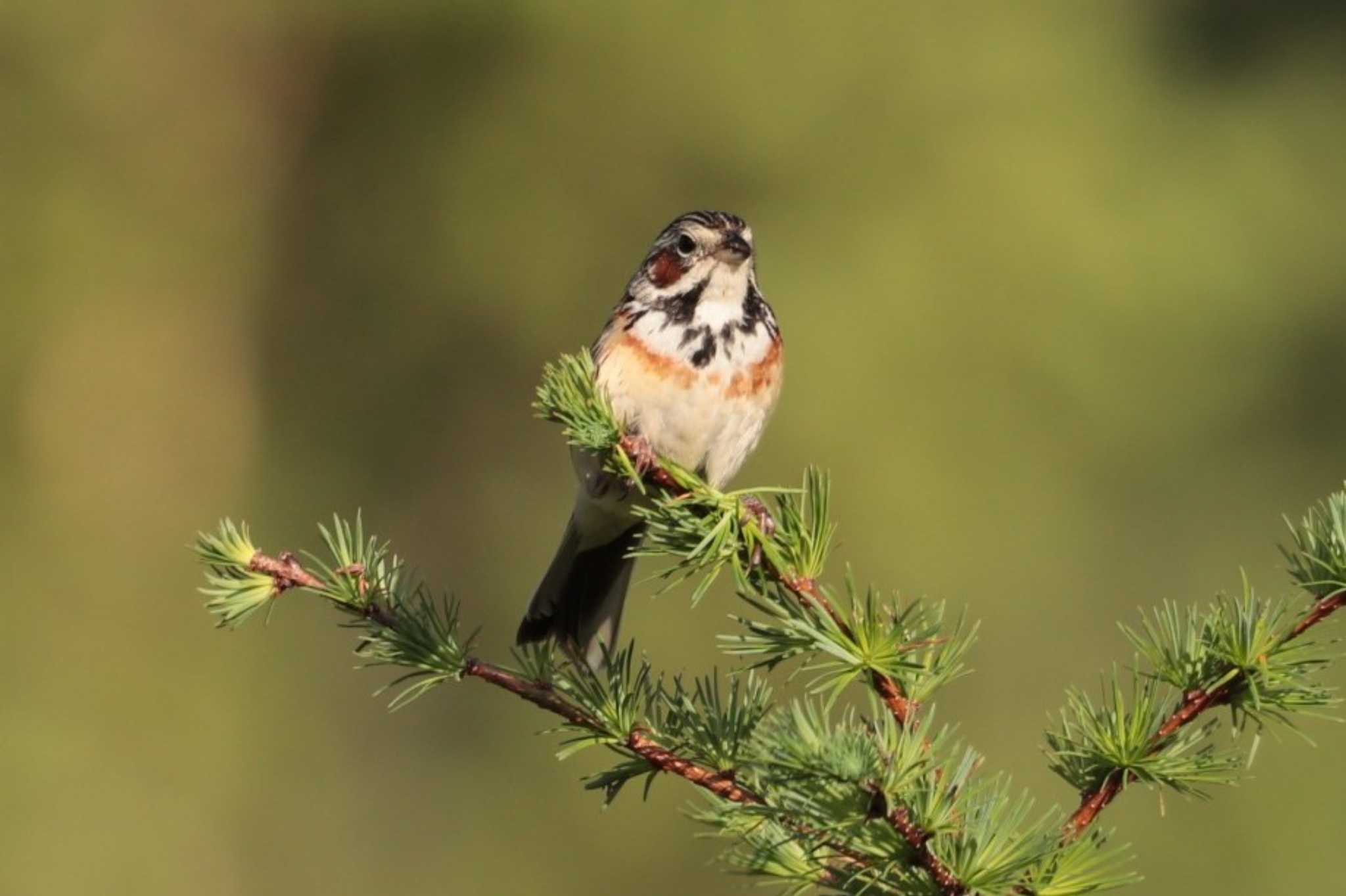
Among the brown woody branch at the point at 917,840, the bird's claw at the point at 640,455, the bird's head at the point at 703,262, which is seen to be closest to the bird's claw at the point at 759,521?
→ the bird's claw at the point at 640,455

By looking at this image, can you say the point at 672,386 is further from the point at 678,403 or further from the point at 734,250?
the point at 734,250

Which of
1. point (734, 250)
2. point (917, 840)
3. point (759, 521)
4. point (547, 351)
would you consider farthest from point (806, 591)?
point (547, 351)

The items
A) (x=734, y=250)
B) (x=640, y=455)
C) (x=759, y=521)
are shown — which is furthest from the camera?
(x=734, y=250)

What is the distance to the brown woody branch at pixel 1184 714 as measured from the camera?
1569 mm

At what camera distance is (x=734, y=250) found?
9.74 ft

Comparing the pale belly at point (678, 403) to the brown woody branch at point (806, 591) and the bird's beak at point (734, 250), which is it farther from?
the brown woody branch at point (806, 591)

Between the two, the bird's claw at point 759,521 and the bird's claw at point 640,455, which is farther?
the bird's claw at point 640,455

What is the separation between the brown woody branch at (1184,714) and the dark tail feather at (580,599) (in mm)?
1251

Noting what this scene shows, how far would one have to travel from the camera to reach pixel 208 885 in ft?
19.2

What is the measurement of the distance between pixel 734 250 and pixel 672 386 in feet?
0.98

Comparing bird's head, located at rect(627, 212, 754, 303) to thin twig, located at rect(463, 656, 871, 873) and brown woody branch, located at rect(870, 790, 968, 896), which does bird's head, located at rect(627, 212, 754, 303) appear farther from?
brown woody branch, located at rect(870, 790, 968, 896)

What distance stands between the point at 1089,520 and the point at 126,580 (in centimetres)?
329

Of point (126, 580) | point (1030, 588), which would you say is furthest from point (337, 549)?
point (126, 580)

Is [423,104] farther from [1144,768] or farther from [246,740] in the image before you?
[1144,768]
